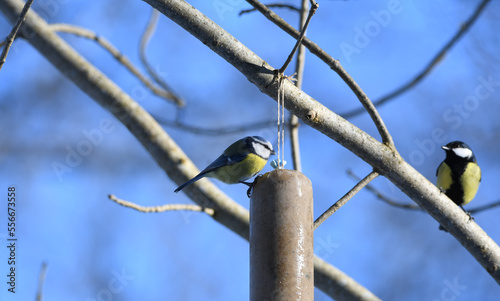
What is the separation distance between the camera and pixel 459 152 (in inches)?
144

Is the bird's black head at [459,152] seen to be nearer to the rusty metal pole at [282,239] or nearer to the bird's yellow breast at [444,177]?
the bird's yellow breast at [444,177]

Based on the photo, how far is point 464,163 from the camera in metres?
3.62

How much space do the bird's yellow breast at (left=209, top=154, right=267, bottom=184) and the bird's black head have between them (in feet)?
4.92

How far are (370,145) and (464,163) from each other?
1867mm

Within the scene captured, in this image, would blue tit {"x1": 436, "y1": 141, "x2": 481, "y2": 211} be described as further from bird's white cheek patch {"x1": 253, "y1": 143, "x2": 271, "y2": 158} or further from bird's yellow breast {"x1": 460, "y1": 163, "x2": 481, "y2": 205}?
bird's white cheek patch {"x1": 253, "y1": 143, "x2": 271, "y2": 158}

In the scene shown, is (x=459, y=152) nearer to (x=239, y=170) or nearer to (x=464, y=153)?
(x=464, y=153)

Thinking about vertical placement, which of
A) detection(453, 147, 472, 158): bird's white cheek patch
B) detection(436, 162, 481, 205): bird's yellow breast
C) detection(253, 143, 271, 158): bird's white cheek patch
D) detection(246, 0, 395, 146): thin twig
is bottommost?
detection(246, 0, 395, 146): thin twig

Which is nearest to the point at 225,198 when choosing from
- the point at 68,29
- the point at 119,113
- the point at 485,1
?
the point at 119,113

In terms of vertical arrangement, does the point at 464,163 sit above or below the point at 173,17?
above

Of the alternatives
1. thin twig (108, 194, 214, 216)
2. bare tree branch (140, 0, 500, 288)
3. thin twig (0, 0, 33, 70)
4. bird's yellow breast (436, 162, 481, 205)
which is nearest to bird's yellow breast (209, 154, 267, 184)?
thin twig (108, 194, 214, 216)

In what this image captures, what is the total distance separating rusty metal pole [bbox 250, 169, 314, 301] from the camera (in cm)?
167

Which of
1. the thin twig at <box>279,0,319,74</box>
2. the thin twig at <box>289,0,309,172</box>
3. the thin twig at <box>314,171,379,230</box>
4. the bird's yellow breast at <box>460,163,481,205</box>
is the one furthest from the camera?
the bird's yellow breast at <box>460,163,481,205</box>

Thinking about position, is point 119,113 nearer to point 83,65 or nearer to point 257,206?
point 83,65

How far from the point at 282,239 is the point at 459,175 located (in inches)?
87.4
